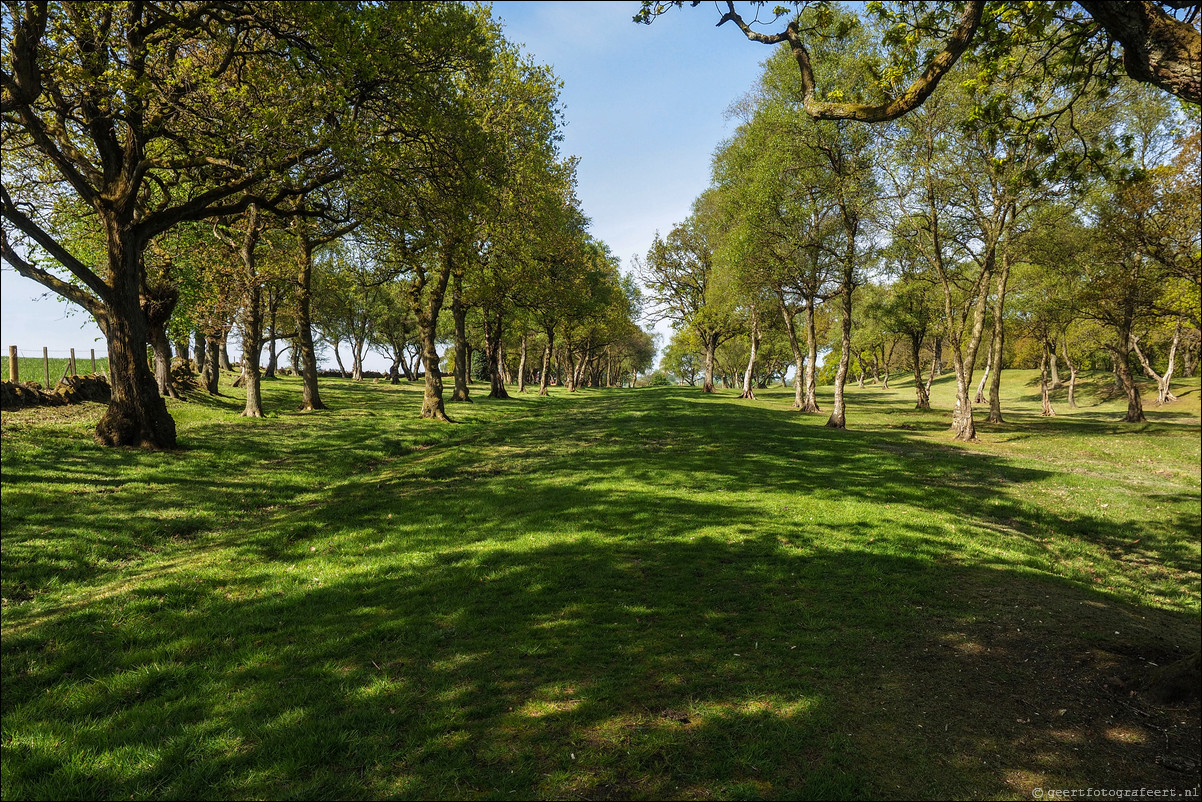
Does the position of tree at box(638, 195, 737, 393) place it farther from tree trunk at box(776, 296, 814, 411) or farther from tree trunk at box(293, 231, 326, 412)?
tree trunk at box(293, 231, 326, 412)

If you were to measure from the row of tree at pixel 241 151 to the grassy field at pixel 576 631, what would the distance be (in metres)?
7.37

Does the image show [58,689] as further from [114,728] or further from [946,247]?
[946,247]

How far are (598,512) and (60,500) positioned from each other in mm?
12804

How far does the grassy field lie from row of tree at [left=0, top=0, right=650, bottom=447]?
24.2 feet

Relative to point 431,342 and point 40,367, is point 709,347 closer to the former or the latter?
point 431,342

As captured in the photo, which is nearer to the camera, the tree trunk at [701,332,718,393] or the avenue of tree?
the avenue of tree

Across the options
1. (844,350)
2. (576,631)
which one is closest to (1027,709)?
(576,631)

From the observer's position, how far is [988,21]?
9477 millimetres

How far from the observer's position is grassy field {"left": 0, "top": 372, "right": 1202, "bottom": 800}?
500cm

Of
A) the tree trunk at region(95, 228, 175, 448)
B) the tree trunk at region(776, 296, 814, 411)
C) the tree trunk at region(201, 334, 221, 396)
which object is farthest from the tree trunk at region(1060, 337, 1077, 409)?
the tree trunk at region(201, 334, 221, 396)

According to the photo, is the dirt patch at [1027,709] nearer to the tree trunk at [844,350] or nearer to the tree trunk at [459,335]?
the tree trunk at [844,350]

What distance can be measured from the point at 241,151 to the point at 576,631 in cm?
1714

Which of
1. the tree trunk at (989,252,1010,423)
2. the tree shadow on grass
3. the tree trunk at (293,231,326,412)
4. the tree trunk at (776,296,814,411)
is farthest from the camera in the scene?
the tree trunk at (776,296,814,411)

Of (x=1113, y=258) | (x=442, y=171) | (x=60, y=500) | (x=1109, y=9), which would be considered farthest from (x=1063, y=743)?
(x=1113, y=258)
